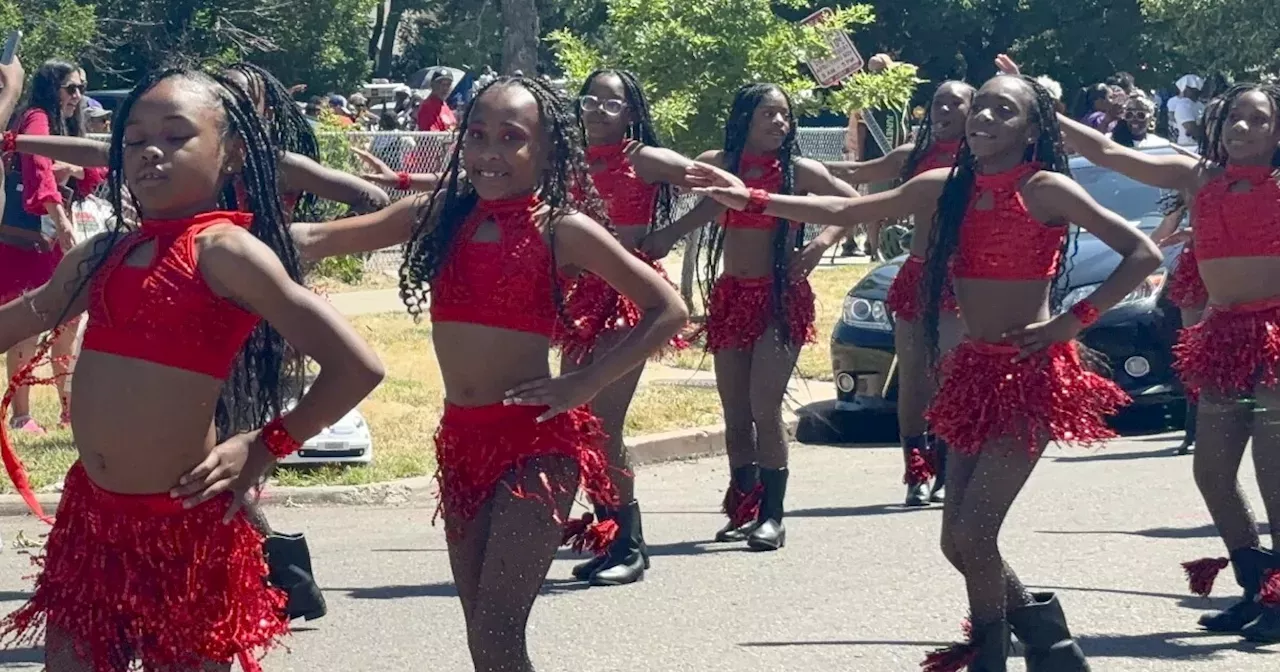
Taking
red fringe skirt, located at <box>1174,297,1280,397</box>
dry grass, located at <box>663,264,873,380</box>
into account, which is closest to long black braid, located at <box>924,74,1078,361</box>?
red fringe skirt, located at <box>1174,297,1280,397</box>

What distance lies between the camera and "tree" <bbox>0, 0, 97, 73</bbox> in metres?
23.8

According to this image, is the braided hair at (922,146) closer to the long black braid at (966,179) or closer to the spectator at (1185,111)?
the long black braid at (966,179)

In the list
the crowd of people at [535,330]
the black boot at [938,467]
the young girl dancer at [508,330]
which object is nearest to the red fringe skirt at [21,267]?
the crowd of people at [535,330]

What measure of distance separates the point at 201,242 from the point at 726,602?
3.74 metres

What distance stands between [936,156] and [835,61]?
769 centimetres

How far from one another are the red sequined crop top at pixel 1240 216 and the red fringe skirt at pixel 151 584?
13.4 feet

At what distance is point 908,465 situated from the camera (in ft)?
32.1

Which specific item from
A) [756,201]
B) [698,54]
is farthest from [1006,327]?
[698,54]

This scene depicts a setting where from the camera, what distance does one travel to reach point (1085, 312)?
6.13 meters

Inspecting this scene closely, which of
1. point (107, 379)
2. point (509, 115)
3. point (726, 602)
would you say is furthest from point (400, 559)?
Result: point (107, 379)

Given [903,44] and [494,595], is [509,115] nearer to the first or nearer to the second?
[494,595]

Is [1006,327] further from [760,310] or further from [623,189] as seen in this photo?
[760,310]

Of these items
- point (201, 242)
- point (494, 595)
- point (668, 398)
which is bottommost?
point (668, 398)

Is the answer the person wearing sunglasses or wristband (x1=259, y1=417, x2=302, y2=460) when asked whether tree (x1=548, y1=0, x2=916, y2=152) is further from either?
wristband (x1=259, y1=417, x2=302, y2=460)
